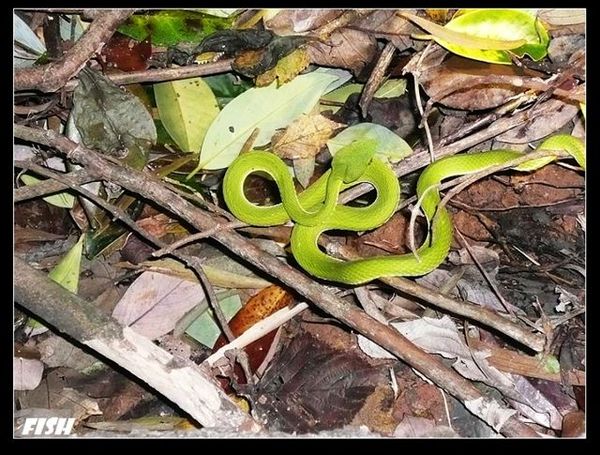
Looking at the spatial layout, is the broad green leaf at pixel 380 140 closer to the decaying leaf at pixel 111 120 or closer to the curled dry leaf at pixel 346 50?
the curled dry leaf at pixel 346 50

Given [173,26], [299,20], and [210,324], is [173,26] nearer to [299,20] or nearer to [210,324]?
[299,20]

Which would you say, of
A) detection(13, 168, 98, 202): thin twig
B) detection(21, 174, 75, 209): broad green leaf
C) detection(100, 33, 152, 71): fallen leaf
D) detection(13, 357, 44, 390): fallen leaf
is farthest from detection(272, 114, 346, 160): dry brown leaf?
detection(13, 357, 44, 390): fallen leaf

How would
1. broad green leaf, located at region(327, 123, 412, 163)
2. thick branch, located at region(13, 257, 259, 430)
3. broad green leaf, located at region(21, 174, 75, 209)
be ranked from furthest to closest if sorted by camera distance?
broad green leaf, located at region(21, 174, 75, 209)
broad green leaf, located at region(327, 123, 412, 163)
thick branch, located at region(13, 257, 259, 430)

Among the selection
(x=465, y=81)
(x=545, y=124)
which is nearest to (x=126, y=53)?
(x=465, y=81)

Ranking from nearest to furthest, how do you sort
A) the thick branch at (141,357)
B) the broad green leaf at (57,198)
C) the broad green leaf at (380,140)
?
the thick branch at (141,357)
the broad green leaf at (380,140)
the broad green leaf at (57,198)

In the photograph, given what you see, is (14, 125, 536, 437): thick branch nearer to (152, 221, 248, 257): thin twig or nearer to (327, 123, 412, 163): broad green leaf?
(152, 221, 248, 257): thin twig

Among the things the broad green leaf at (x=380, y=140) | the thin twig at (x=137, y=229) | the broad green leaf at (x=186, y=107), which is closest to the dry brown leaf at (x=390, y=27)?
the broad green leaf at (x=380, y=140)

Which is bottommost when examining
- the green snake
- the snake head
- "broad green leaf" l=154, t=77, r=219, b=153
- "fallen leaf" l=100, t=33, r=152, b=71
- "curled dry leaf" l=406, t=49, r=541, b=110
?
the green snake
